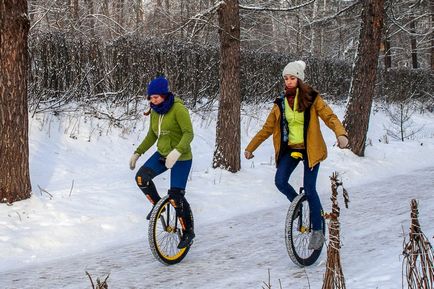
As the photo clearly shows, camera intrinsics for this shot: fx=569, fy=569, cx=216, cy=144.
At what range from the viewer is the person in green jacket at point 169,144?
606 cm

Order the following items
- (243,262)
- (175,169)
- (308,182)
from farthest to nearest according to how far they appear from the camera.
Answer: (175,169)
(243,262)
(308,182)

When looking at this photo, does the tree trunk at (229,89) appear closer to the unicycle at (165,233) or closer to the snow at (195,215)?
the snow at (195,215)

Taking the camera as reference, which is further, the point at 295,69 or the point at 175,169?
the point at 175,169

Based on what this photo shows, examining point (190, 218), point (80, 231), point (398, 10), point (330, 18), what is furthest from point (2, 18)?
point (398, 10)

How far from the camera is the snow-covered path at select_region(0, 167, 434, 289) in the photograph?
5.32 m

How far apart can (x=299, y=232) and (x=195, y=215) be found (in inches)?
127

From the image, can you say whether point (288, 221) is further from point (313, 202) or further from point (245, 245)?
point (245, 245)

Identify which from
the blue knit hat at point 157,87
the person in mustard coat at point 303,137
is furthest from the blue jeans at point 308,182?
the blue knit hat at point 157,87

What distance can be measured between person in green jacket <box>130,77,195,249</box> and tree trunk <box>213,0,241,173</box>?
4.95 m

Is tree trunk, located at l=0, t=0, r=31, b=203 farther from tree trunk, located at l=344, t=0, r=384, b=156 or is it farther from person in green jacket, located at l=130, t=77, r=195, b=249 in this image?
tree trunk, located at l=344, t=0, r=384, b=156

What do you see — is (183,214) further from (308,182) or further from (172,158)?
(308,182)

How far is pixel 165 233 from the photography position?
6184 millimetres

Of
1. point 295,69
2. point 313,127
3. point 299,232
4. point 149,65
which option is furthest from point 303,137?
point 149,65

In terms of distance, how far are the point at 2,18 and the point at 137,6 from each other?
24.8 m
